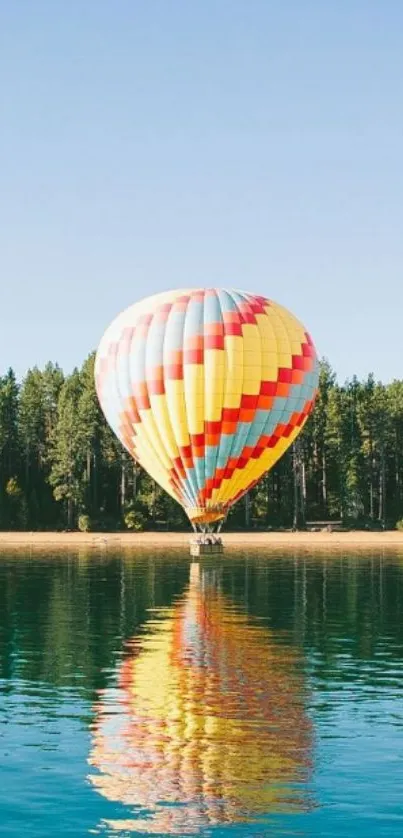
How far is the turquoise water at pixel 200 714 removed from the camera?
80.1 feet

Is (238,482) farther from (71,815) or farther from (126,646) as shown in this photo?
(71,815)

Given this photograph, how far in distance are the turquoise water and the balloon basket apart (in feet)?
31.1

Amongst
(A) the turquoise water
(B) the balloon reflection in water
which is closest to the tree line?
(A) the turquoise water

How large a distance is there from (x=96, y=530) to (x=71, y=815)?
111 m

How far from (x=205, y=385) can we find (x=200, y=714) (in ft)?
143

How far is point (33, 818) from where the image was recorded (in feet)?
78.3

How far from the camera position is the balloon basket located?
77.6 m

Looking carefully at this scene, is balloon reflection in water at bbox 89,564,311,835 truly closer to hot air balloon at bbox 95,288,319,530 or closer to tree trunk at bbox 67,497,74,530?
hot air balloon at bbox 95,288,319,530

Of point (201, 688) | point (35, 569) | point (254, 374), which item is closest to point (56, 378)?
point (35, 569)

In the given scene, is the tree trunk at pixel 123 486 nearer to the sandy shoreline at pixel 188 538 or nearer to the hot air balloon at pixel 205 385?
the sandy shoreline at pixel 188 538

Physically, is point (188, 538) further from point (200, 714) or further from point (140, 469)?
point (200, 714)

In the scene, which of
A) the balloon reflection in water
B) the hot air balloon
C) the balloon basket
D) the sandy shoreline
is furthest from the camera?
the sandy shoreline

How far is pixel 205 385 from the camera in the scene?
75.9m

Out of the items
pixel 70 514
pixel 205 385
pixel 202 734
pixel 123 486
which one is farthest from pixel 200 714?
pixel 123 486
